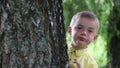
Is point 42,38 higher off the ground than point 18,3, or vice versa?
point 18,3

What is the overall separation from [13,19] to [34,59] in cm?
25

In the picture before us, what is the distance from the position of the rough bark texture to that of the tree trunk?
146 inches

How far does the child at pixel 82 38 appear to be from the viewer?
2.79 meters

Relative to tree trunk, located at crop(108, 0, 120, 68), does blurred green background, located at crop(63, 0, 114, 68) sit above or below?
above

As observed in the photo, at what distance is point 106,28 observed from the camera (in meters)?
6.45

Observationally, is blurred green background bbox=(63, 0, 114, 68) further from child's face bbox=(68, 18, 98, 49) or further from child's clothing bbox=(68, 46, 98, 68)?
child's clothing bbox=(68, 46, 98, 68)

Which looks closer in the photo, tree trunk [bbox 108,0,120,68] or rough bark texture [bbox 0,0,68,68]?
rough bark texture [bbox 0,0,68,68]

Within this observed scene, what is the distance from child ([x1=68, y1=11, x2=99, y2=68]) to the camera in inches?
110

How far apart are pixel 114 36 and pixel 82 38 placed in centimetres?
402

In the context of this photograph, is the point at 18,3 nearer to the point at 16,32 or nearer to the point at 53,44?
the point at 16,32

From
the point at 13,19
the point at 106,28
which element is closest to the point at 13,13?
the point at 13,19

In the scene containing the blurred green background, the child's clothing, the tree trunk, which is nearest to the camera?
the child's clothing

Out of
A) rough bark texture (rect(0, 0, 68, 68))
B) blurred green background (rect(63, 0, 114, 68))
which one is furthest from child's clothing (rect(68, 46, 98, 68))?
blurred green background (rect(63, 0, 114, 68))

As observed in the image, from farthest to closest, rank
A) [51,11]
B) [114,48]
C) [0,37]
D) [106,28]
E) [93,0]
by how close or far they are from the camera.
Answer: [114,48] < [106,28] < [93,0] < [51,11] < [0,37]
